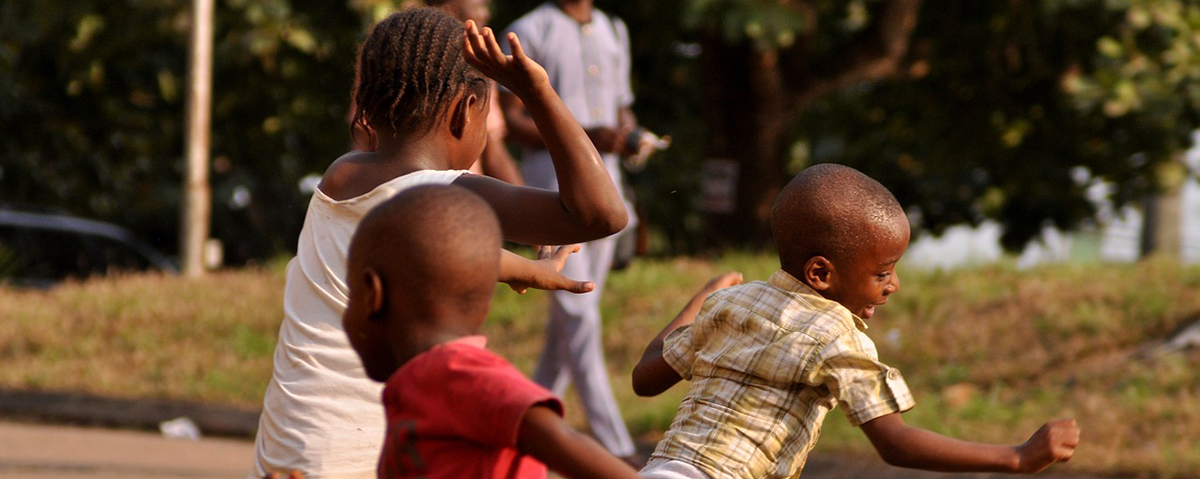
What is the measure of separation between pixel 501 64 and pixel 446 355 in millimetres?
638

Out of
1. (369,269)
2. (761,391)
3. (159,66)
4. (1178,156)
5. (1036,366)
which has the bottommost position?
(369,269)

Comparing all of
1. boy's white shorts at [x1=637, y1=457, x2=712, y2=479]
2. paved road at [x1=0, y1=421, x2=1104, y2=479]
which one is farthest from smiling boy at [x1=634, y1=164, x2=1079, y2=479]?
paved road at [x1=0, y1=421, x2=1104, y2=479]

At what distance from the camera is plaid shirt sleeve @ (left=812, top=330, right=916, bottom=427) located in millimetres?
2609

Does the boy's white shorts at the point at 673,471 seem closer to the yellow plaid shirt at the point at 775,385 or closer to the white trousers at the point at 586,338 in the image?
the yellow plaid shirt at the point at 775,385

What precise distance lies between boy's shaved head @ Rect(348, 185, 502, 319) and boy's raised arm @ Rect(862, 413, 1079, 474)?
0.86 metres

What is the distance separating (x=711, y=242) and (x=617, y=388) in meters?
5.24

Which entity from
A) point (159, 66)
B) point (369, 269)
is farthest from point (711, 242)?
point (369, 269)

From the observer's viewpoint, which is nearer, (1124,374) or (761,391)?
(761,391)

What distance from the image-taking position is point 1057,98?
1291 cm

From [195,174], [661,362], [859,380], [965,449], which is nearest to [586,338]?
[661,362]

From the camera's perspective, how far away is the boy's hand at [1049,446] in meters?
2.48

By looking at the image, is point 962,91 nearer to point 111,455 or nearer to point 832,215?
point 111,455

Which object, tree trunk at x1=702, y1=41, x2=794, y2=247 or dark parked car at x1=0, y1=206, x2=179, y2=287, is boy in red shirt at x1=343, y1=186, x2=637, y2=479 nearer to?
tree trunk at x1=702, y1=41, x2=794, y2=247

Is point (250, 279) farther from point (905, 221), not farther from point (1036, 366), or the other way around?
point (905, 221)
